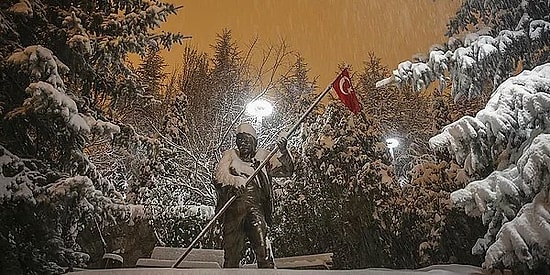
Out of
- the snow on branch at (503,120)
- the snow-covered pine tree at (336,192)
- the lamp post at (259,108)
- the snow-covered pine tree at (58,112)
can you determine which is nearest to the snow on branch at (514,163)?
the snow on branch at (503,120)

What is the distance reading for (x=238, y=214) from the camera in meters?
3.98

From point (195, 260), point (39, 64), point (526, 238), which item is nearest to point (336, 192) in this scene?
point (195, 260)

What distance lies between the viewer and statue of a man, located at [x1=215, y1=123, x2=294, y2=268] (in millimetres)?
3963

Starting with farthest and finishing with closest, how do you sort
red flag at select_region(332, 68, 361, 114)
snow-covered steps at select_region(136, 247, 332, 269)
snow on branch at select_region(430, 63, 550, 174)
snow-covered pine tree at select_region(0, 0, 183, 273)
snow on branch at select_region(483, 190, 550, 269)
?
red flag at select_region(332, 68, 361, 114) → snow-covered steps at select_region(136, 247, 332, 269) → snow-covered pine tree at select_region(0, 0, 183, 273) → snow on branch at select_region(430, 63, 550, 174) → snow on branch at select_region(483, 190, 550, 269)

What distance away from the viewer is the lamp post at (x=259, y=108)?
536cm

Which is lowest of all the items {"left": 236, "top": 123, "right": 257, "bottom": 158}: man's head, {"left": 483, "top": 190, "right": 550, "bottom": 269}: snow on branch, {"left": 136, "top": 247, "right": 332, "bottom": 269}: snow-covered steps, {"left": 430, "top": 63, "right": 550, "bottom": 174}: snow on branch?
{"left": 483, "top": 190, "right": 550, "bottom": 269}: snow on branch

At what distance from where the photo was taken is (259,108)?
213 inches

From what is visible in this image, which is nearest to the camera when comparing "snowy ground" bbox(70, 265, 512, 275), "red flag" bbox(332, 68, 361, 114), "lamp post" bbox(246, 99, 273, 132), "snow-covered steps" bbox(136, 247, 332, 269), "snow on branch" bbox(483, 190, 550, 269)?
"snow on branch" bbox(483, 190, 550, 269)

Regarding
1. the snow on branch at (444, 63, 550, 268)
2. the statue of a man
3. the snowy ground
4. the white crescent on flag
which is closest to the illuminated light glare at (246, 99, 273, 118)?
the white crescent on flag

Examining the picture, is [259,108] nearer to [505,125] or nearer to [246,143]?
[246,143]

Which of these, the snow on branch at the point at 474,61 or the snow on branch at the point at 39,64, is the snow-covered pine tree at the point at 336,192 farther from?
the snow on branch at the point at 39,64

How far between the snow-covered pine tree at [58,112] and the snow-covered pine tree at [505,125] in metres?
2.00

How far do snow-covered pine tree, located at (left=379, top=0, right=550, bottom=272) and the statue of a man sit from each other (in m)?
1.14

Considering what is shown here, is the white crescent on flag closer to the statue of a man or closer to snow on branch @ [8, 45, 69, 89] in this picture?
the statue of a man
